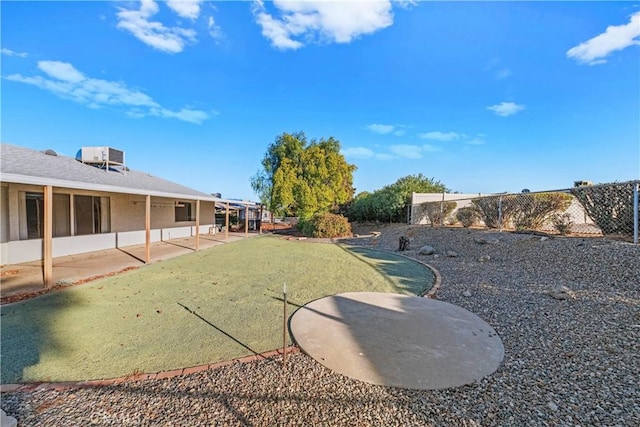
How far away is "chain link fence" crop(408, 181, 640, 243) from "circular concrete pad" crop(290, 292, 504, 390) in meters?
5.61

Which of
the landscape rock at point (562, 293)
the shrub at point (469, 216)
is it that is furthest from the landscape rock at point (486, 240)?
the landscape rock at point (562, 293)

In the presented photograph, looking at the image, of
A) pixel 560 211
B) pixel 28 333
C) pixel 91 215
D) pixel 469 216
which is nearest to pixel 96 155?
pixel 91 215

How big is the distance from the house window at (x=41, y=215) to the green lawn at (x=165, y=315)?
12.7ft

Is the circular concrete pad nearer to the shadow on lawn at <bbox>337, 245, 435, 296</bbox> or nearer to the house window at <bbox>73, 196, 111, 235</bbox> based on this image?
the shadow on lawn at <bbox>337, 245, 435, 296</bbox>

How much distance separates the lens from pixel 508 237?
29.6 feet

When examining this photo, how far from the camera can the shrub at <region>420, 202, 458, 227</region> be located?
1518 centimetres

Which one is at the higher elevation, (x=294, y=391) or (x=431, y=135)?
(x=431, y=135)

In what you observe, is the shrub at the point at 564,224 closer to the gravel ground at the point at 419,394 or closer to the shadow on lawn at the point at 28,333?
the gravel ground at the point at 419,394

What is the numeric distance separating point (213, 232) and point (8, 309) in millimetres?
13873

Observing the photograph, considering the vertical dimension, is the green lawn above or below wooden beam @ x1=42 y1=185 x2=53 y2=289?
below

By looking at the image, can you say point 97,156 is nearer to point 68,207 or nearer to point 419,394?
point 68,207

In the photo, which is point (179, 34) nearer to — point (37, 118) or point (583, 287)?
point (37, 118)

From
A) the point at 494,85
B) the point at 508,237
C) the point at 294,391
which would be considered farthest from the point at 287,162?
the point at 294,391

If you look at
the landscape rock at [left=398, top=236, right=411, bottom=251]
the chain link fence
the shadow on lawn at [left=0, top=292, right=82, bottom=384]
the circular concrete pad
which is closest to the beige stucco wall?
the shadow on lawn at [left=0, top=292, right=82, bottom=384]
